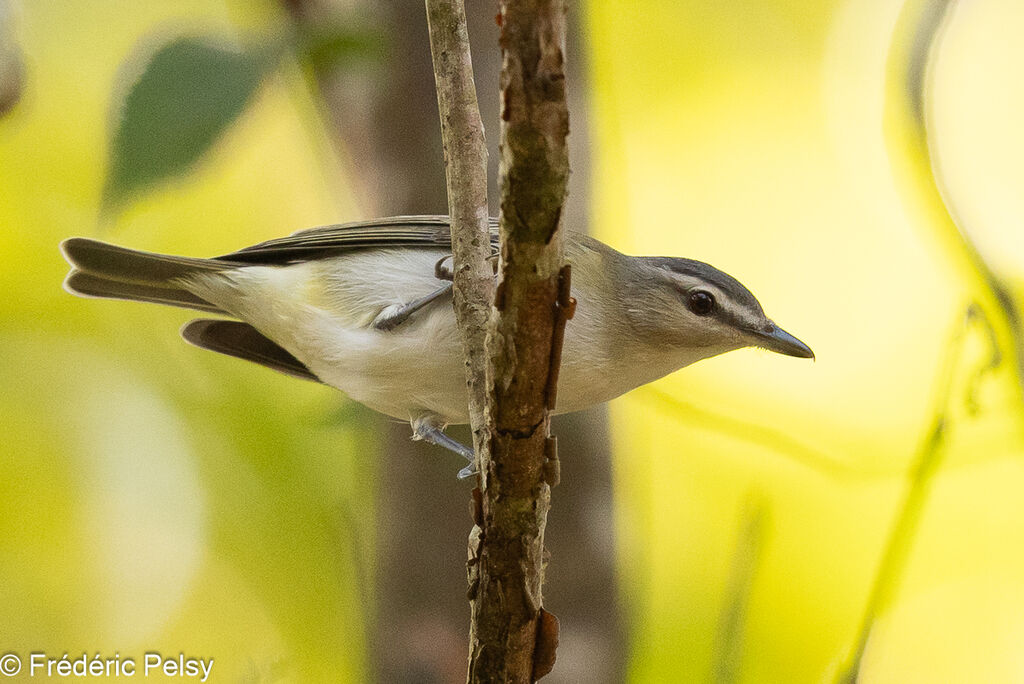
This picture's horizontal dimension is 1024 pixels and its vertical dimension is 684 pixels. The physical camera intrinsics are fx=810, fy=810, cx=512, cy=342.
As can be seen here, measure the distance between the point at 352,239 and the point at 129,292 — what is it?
47 centimetres

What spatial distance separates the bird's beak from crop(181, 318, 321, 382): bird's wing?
2.85 ft

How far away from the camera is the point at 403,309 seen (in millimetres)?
1424

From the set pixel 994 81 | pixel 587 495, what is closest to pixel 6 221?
pixel 587 495

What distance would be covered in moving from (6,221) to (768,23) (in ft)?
5.75

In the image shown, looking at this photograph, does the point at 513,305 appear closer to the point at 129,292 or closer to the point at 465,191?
the point at 465,191

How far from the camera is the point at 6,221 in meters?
1.76

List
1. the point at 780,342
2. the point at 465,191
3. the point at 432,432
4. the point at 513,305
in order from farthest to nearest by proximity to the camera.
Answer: the point at 432,432 → the point at 780,342 → the point at 465,191 → the point at 513,305

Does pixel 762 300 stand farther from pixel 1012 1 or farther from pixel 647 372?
pixel 1012 1

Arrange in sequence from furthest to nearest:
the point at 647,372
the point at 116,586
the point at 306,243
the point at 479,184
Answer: the point at 116,586
the point at 306,243
the point at 647,372
the point at 479,184

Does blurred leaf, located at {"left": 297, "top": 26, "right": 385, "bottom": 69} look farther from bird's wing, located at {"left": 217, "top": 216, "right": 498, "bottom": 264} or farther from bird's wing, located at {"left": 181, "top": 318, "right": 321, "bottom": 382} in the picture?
bird's wing, located at {"left": 181, "top": 318, "right": 321, "bottom": 382}

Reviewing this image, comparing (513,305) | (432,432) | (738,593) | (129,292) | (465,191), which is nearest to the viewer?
(513,305)

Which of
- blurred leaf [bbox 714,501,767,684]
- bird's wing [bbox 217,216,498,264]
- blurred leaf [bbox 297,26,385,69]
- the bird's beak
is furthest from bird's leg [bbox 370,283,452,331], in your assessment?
blurred leaf [bbox 714,501,767,684]

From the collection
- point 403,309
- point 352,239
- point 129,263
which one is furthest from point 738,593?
point 129,263

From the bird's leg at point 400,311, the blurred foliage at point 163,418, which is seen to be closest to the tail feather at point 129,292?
the blurred foliage at point 163,418
